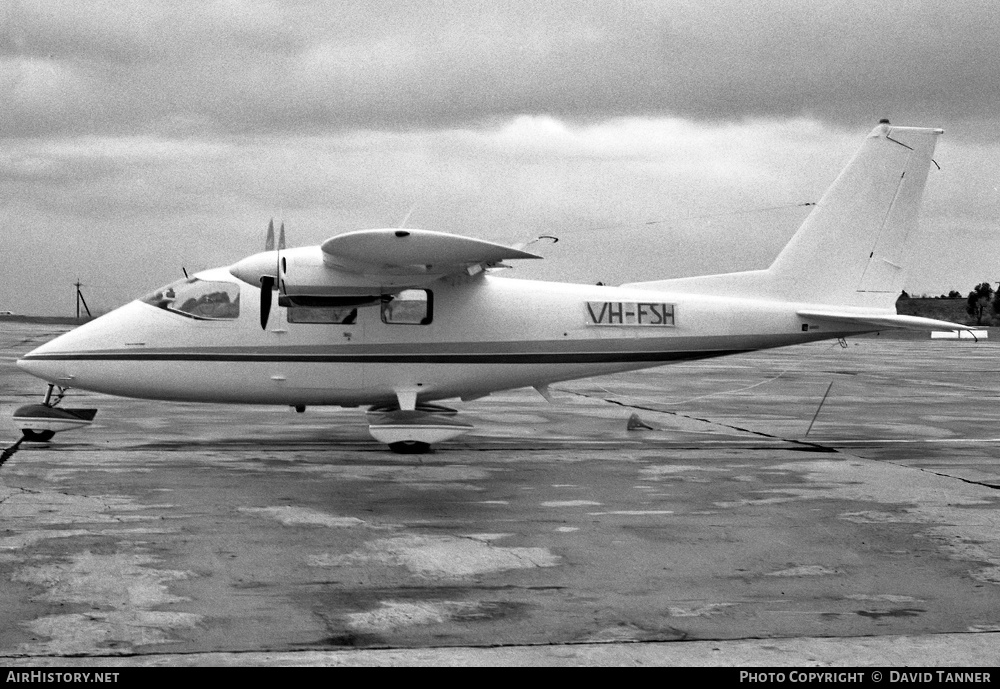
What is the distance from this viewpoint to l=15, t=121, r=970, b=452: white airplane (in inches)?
590

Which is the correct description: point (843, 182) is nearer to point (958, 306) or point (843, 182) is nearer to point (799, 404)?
point (799, 404)

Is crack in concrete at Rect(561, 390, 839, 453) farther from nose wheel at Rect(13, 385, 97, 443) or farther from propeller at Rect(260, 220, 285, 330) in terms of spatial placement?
nose wheel at Rect(13, 385, 97, 443)

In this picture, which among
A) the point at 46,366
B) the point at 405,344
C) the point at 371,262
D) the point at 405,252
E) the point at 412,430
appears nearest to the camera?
the point at 405,252

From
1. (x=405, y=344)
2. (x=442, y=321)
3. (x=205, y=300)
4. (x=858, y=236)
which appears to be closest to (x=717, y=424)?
(x=858, y=236)

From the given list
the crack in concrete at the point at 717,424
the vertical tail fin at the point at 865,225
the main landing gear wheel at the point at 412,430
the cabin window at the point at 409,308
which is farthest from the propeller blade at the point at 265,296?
the crack in concrete at the point at 717,424

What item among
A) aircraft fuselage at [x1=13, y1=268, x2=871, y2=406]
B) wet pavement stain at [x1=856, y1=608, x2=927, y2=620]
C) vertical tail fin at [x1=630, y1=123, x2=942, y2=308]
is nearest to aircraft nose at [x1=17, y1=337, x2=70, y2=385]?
aircraft fuselage at [x1=13, y1=268, x2=871, y2=406]

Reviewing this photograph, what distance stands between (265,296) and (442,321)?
2621mm

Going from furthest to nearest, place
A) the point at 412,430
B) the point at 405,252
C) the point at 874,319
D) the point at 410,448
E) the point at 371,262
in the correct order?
the point at 874,319, the point at 410,448, the point at 412,430, the point at 371,262, the point at 405,252

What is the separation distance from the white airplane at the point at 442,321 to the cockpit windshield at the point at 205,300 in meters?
0.02

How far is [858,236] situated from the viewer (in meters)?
17.0

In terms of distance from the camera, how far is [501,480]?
1327 cm

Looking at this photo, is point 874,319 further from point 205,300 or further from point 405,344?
point 205,300

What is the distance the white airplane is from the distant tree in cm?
A: 9621
